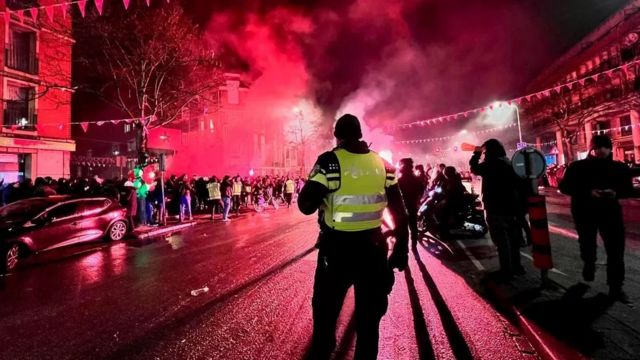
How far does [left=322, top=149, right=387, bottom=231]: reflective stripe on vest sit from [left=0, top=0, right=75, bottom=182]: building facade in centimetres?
2083

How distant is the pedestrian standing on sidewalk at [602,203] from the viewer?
13.8 feet

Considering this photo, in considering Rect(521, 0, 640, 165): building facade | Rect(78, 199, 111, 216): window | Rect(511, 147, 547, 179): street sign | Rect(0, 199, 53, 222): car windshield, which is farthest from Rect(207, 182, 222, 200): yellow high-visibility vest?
Rect(521, 0, 640, 165): building facade

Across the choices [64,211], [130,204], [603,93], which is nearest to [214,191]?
[130,204]

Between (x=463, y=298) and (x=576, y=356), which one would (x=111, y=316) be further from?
(x=576, y=356)

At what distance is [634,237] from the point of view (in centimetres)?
820

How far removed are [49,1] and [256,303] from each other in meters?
22.8

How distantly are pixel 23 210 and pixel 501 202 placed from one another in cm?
969

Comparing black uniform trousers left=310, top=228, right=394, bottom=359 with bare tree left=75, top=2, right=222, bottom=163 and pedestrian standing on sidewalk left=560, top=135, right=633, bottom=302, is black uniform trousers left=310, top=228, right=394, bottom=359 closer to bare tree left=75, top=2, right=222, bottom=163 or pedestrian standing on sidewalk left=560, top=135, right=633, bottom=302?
pedestrian standing on sidewalk left=560, top=135, right=633, bottom=302

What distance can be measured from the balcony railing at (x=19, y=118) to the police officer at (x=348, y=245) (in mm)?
21429

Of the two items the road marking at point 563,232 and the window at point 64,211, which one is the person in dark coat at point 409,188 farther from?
the window at point 64,211

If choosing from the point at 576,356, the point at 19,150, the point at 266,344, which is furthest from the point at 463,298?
the point at 19,150

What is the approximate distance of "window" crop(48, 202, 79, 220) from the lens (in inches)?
333

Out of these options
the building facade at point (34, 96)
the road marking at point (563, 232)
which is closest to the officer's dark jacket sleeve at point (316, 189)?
the road marking at point (563, 232)

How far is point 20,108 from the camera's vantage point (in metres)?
19.3
